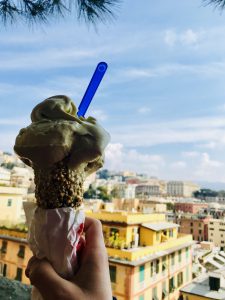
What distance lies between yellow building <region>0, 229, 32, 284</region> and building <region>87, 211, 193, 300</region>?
1133mm

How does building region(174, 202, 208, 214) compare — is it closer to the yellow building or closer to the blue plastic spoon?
the yellow building

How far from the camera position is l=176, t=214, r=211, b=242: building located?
349 inches

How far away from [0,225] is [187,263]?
3.69 metres

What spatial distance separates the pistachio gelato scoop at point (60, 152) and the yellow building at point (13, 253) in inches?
159

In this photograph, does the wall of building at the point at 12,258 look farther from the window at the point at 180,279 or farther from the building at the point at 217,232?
the building at the point at 217,232

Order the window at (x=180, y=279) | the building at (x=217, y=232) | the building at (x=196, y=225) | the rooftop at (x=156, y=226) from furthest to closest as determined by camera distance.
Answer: the building at (x=196, y=225), the building at (x=217, y=232), the window at (x=180, y=279), the rooftop at (x=156, y=226)

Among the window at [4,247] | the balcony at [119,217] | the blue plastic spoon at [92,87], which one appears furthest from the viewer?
the window at [4,247]

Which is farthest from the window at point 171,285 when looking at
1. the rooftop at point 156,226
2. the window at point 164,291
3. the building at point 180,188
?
the building at point 180,188

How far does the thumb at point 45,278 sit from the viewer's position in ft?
1.09

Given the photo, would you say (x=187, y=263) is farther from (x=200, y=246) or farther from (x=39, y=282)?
(x=39, y=282)

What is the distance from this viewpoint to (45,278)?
0.34 meters

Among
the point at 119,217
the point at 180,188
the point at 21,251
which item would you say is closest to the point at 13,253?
the point at 21,251

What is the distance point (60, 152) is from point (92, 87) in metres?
0.16

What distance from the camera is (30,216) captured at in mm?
414
